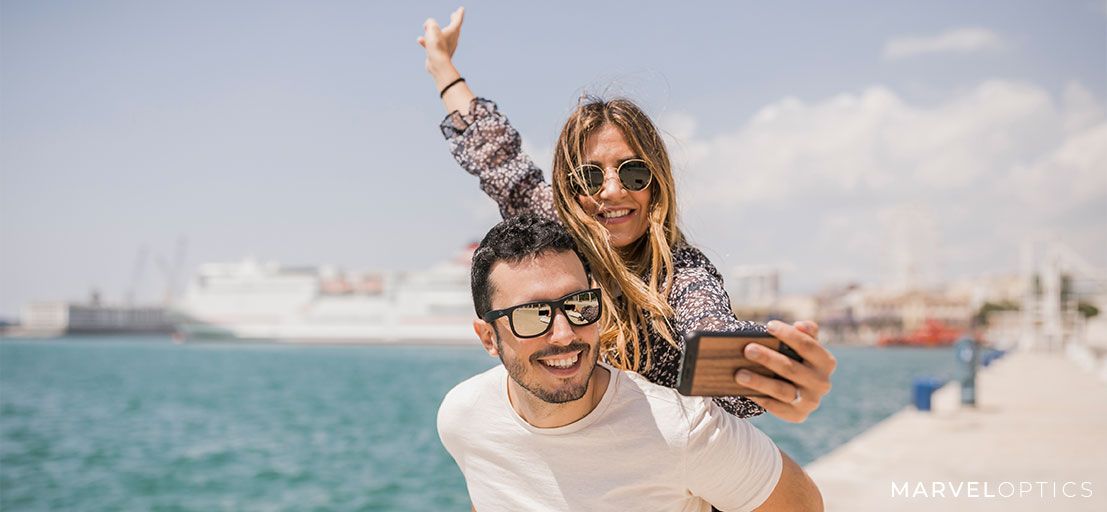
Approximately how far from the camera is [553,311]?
5.41 feet

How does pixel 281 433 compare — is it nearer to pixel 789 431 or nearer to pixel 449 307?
pixel 789 431

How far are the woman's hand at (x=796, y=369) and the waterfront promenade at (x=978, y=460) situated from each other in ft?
17.1

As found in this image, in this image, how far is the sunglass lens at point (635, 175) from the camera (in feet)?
6.27

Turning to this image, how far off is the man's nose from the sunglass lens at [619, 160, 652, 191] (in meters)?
0.39

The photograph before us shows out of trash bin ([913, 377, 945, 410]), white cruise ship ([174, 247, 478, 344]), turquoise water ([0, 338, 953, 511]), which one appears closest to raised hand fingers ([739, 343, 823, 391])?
turquoise water ([0, 338, 953, 511])

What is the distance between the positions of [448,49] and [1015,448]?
8.69 meters

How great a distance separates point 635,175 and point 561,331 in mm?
438

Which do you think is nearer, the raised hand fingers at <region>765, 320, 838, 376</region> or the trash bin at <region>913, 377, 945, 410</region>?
the raised hand fingers at <region>765, 320, 838, 376</region>

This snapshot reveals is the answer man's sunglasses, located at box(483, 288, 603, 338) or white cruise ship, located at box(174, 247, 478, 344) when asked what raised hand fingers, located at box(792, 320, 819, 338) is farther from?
white cruise ship, located at box(174, 247, 478, 344)

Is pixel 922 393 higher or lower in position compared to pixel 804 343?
lower

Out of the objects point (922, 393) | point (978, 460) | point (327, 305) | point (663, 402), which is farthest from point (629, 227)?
point (327, 305)

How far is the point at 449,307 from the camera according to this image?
2749 inches

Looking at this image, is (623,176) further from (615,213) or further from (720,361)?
(720,361)

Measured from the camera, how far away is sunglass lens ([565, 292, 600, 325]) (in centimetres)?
165
